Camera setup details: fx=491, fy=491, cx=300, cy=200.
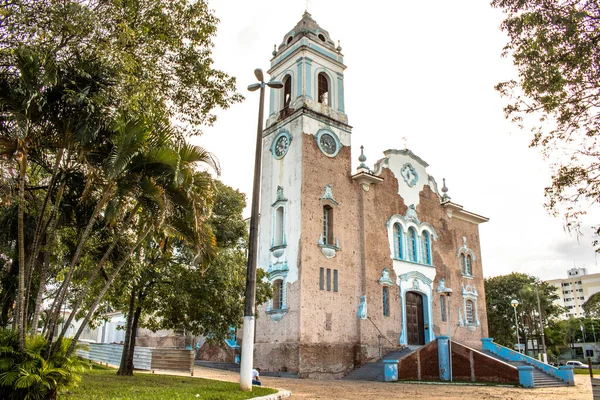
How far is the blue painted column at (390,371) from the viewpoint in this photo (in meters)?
19.5

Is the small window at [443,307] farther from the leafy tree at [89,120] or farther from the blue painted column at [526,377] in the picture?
the leafy tree at [89,120]

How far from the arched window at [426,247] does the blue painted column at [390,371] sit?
9.20m

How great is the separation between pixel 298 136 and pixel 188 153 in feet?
46.6

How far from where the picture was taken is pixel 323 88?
26484 millimetres

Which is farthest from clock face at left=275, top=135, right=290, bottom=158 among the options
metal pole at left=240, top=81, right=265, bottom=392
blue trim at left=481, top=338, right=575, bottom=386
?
blue trim at left=481, top=338, right=575, bottom=386

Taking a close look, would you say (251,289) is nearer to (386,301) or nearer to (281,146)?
(281,146)

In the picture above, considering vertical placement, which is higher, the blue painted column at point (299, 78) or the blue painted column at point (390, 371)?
the blue painted column at point (299, 78)

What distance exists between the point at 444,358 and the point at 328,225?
25.8 feet

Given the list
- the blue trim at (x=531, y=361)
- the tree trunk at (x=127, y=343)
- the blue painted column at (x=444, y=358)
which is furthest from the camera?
the blue painted column at (x=444, y=358)

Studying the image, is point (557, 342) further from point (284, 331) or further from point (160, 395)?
point (160, 395)

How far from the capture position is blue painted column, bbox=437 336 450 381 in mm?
21422

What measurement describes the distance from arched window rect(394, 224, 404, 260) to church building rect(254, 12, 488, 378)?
6 centimetres

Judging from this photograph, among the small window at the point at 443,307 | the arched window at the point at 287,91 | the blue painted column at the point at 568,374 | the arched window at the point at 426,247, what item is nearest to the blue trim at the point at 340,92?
the arched window at the point at 287,91

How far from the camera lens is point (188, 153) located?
33.0ft
